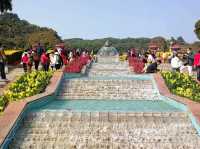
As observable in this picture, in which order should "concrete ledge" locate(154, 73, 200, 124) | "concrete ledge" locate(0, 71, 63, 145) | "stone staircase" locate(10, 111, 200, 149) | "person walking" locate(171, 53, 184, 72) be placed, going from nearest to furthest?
"stone staircase" locate(10, 111, 200, 149) < "concrete ledge" locate(0, 71, 63, 145) < "concrete ledge" locate(154, 73, 200, 124) < "person walking" locate(171, 53, 184, 72)

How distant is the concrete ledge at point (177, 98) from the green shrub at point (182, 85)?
18 centimetres

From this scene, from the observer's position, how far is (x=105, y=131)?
13570 mm

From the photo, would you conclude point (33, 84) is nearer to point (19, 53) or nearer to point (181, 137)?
point (181, 137)

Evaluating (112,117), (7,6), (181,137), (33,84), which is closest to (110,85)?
(33,84)

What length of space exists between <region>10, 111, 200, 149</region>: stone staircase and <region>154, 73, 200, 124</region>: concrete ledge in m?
0.27

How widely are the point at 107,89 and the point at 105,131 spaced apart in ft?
18.7

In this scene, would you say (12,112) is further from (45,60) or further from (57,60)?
(57,60)

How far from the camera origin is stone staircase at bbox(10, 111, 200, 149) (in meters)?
12.8

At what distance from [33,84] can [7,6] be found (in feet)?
76.7

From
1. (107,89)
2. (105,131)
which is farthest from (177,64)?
(105,131)

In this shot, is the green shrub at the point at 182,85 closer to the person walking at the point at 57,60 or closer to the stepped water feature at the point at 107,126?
the stepped water feature at the point at 107,126

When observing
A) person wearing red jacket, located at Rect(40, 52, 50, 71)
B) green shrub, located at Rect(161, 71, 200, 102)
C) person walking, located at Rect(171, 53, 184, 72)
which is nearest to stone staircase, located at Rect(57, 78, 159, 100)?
green shrub, located at Rect(161, 71, 200, 102)

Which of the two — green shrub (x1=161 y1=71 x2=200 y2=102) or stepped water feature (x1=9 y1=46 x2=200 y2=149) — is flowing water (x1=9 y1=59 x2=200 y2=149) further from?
green shrub (x1=161 y1=71 x2=200 y2=102)

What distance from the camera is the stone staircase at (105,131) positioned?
12.8m
